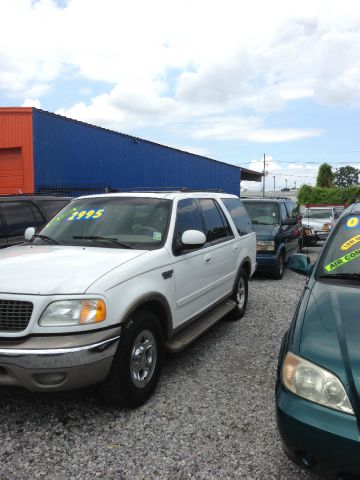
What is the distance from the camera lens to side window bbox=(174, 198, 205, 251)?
13.6 ft

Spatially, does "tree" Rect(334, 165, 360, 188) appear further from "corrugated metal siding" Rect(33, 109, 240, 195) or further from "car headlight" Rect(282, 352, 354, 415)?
"car headlight" Rect(282, 352, 354, 415)

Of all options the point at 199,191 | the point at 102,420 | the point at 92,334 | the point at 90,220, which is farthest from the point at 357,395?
the point at 199,191

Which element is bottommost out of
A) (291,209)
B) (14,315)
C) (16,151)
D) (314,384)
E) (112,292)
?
(314,384)

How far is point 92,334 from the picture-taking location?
2859 millimetres

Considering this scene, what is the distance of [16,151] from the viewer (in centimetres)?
1344

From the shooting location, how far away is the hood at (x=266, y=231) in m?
8.85

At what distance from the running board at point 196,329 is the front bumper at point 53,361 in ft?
3.21

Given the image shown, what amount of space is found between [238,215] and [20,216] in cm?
308

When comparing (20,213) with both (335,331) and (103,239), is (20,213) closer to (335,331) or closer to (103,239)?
(103,239)

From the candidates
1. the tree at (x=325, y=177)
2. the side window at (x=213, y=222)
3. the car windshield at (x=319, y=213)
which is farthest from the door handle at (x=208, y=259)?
the tree at (x=325, y=177)

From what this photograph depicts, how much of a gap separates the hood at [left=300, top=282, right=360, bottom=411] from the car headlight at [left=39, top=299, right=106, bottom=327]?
1.37 m

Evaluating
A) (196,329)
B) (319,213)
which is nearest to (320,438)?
(196,329)

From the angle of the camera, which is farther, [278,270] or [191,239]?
[278,270]

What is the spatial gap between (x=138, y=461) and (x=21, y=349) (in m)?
1.04
